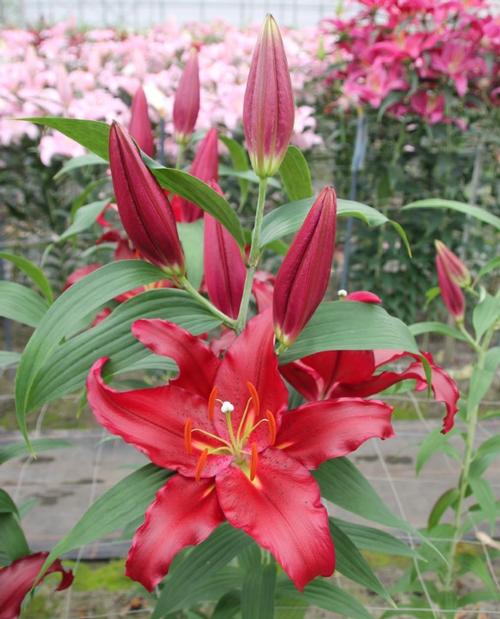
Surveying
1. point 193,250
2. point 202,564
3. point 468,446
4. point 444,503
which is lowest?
point 444,503

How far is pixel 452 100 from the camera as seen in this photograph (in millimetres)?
1896

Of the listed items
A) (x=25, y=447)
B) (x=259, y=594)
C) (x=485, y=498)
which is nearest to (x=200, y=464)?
(x=259, y=594)

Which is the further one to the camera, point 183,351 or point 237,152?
point 237,152

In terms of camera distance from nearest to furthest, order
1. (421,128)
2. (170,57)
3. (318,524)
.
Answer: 1. (318,524)
2. (421,128)
3. (170,57)

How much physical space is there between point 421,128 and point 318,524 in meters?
1.81

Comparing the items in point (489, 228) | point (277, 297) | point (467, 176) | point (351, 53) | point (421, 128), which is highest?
point (277, 297)

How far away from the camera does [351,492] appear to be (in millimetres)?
557

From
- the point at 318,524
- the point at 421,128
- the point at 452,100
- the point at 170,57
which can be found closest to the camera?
the point at 318,524

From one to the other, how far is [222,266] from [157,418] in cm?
13

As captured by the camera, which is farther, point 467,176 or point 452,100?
point 467,176

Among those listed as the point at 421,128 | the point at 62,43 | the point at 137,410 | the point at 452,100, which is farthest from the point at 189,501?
the point at 62,43

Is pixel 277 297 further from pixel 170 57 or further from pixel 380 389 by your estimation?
pixel 170 57

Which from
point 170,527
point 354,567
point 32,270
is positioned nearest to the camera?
point 170,527

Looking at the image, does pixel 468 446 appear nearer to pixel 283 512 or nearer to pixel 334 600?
pixel 334 600
